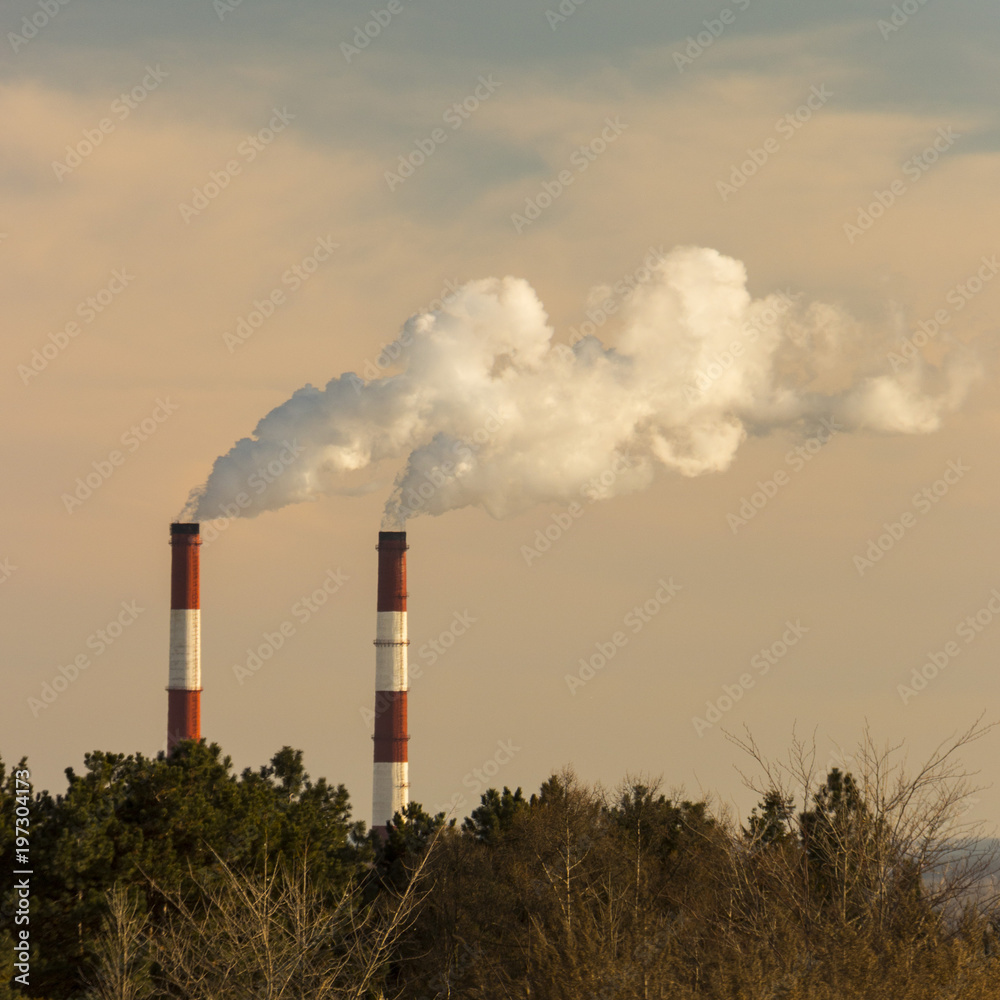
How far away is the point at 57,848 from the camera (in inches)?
974

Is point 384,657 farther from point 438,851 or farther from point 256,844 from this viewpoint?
point 256,844

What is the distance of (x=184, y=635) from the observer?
155 feet

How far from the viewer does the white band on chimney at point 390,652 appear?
→ 160 feet

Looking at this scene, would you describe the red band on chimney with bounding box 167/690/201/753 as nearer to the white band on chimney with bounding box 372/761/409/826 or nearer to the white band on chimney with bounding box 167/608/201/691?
the white band on chimney with bounding box 167/608/201/691

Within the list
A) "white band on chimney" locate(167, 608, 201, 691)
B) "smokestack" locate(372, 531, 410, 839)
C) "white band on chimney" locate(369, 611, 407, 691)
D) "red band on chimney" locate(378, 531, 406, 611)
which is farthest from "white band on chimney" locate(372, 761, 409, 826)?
"white band on chimney" locate(167, 608, 201, 691)

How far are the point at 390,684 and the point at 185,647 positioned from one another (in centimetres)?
712

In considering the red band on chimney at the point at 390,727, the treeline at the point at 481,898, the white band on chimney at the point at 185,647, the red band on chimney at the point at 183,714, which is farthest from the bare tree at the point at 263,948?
the red band on chimney at the point at 390,727

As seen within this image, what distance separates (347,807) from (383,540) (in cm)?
1604

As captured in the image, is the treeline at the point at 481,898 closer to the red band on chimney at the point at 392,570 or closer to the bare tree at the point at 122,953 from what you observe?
the bare tree at the point at 122,953

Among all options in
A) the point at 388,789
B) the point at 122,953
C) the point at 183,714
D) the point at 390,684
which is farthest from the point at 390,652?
the point at 122,953

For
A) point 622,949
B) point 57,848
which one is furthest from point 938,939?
point 57,848

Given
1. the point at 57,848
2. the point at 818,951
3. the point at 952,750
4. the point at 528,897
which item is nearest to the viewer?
the point at 818,951

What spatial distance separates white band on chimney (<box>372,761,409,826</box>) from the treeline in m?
6.98

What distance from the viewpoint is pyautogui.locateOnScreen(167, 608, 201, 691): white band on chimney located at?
47375 millimetres
